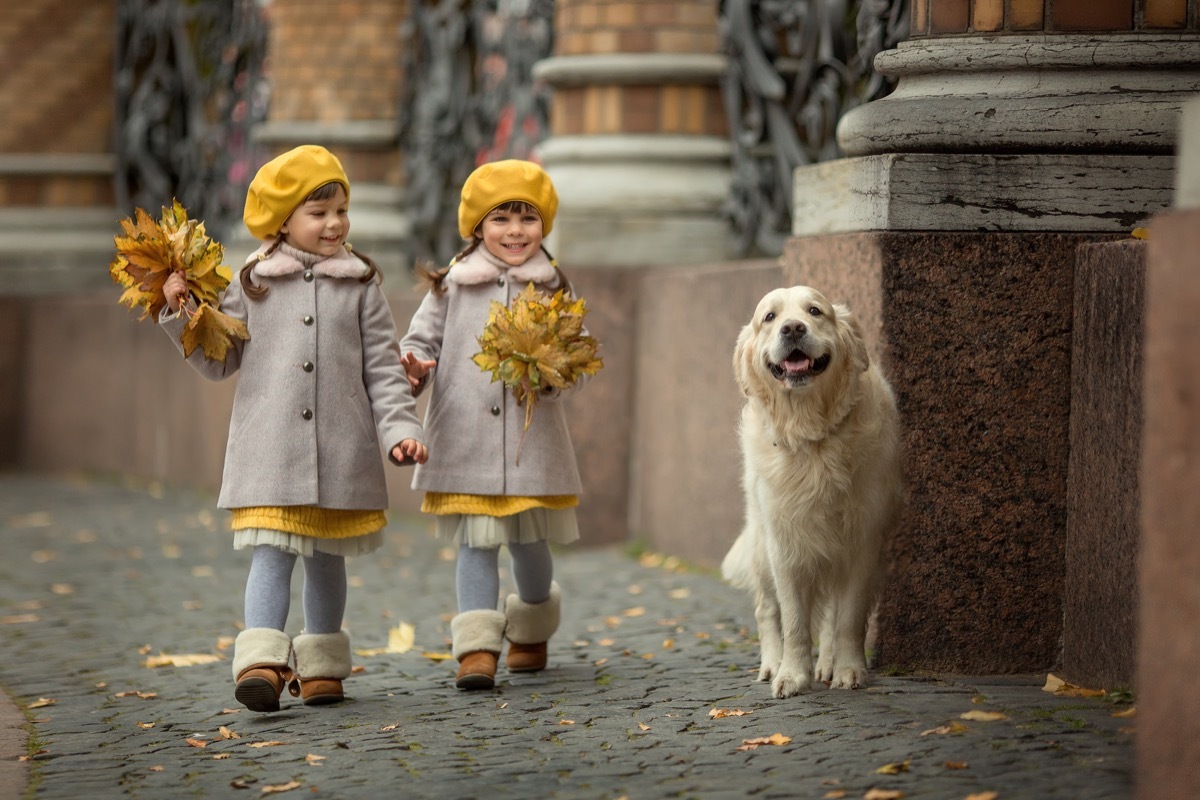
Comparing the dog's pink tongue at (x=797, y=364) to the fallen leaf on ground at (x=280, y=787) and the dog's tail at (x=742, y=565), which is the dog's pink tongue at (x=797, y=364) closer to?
the dog's tail at (x=742, y=565)

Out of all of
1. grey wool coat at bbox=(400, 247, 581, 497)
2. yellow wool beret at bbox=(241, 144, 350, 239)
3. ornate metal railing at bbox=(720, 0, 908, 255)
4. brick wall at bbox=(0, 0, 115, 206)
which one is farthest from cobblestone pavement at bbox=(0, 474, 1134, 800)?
brick wall at bbox=(0, 0, 115, 206)

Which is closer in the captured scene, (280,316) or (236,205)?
(280,316)

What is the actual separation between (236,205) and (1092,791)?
10.4 metres

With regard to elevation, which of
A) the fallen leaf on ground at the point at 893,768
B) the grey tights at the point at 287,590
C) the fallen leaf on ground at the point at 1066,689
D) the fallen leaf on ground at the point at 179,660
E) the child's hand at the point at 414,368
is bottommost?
the fallen leaf on ground at the point at 179,660

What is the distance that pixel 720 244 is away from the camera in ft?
30.1

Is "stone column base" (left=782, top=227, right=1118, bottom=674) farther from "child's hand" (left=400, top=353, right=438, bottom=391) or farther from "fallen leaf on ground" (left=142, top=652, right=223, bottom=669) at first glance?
"fallen leaf on ground" (left=142, top=652, right=223, bottom=669)

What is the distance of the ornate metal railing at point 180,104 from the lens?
45.3ft

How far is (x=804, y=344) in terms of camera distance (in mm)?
5047

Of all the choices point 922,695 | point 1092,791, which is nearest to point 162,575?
point 922,695

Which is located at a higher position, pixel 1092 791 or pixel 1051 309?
pixel 1051 309

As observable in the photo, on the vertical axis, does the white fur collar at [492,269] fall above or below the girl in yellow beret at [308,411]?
above

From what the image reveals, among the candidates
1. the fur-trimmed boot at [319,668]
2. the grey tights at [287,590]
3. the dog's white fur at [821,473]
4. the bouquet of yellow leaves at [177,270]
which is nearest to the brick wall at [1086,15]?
the dog's white fur at [821,473]

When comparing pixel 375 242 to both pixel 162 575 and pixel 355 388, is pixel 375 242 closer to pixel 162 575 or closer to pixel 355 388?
pixel 162 575

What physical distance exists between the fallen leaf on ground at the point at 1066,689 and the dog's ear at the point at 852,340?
1.08 meters
